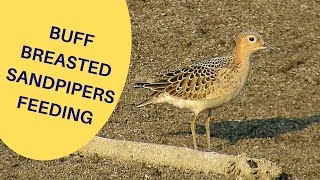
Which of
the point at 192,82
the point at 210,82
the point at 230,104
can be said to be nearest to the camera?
the point at 210,82

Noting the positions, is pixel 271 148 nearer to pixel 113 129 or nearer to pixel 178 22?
pixel 113 129

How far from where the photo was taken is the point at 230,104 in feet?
31.6

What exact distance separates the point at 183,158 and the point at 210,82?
43.7 inches

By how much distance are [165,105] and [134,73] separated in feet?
3.36

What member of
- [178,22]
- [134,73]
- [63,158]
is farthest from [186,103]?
[178,22]

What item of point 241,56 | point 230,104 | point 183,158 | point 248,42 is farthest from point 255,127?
point 183,158

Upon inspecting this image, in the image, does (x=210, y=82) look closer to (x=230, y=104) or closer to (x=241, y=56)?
(x=241, y=56)

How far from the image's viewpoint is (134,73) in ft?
34.4

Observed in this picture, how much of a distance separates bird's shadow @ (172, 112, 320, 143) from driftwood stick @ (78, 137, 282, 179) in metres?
1.08

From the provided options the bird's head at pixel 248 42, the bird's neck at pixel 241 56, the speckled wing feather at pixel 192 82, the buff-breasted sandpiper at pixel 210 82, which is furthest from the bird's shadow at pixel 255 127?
the bird's head at pixel 248 42

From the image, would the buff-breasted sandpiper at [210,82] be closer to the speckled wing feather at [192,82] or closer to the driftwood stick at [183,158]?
the speckled wing feather at [192,82]

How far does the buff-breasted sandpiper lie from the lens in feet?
27.0

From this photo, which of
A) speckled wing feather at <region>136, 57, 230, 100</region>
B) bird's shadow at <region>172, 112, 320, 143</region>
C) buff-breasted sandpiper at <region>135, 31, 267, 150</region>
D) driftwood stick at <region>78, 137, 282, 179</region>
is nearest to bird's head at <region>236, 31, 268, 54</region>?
buff-breasted sandpiper at <region>135, 31, 267, 150</region>

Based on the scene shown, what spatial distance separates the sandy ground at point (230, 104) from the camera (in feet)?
25.5
